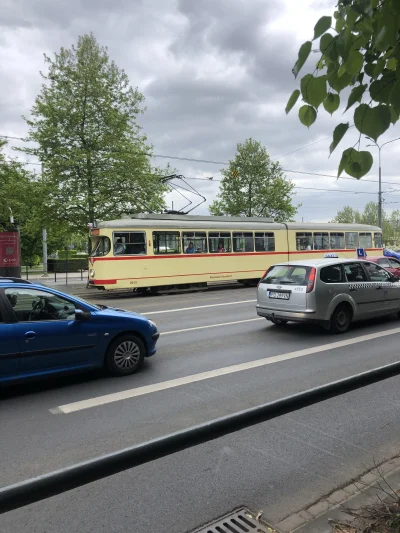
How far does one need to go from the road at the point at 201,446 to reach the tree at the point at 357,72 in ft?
7.99

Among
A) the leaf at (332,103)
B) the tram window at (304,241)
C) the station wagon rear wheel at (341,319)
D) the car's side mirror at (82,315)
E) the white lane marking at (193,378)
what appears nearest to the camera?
the leaf at (332,103)

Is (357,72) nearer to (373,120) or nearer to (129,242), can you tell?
(373,120)

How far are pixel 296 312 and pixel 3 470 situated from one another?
644 cm

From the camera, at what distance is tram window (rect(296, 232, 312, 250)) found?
22641mm

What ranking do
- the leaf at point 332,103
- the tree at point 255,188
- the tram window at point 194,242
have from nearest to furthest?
the leaf at point 332,103
the tram window at point 194,242
the tree at point 255,188

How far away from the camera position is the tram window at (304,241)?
22.6m

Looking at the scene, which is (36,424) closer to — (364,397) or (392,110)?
(364,397)

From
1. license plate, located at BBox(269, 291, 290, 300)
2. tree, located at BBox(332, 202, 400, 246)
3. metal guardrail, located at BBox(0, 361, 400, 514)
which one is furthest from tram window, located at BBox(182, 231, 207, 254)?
tree, located at BBox(332, 202, 400, 246)

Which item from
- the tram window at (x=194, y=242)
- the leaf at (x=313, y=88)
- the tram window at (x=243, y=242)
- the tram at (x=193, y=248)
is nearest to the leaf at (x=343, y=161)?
the leaf at (x=313, y=88)

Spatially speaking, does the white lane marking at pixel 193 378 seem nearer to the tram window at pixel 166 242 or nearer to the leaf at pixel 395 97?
the leaf at pixel 395 97

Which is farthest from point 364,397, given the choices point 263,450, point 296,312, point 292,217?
point 292,217

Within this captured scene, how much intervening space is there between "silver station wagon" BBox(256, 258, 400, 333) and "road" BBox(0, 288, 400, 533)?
3.62 feet

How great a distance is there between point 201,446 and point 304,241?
65.0 feet

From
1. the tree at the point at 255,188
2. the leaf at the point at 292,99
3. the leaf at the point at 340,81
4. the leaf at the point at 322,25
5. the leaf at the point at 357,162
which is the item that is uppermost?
the tree at the point at 255,188
